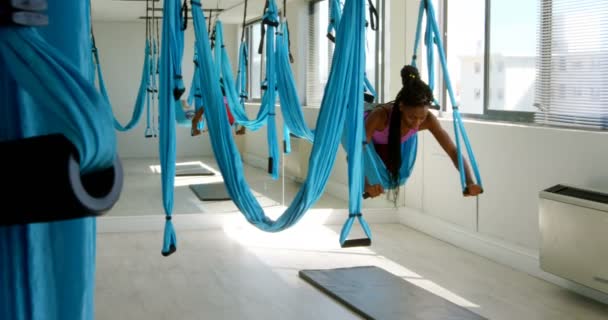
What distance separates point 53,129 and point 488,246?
422 cm

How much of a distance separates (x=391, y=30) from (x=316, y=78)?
81 cm

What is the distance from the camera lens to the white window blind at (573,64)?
149 inches

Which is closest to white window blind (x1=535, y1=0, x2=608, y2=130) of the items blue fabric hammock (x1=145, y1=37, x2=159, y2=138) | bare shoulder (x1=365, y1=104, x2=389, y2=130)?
bare shoulder (x1=365, y1=104, x2=389, y2=130)

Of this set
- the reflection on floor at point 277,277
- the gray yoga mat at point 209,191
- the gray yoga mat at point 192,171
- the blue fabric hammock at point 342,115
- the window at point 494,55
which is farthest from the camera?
the gray yoga mat at point 209,191

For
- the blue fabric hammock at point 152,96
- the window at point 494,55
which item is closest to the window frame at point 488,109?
the window at point 494,55

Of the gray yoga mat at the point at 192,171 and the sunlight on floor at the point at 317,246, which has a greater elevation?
the gray yoga mat at the point at 192,171

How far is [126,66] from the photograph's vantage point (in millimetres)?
5074

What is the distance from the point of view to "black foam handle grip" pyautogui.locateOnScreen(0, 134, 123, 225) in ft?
2.27

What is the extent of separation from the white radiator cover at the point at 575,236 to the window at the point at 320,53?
8.24 feet

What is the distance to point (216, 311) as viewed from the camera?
3672mm

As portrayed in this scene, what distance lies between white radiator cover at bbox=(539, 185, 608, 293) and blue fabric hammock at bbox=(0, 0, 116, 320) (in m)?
2.99

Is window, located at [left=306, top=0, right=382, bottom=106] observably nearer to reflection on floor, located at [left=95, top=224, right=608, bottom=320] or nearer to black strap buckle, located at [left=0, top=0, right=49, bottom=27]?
reflection on floor, located at [left=95, top=224, right=608, bottom=320]

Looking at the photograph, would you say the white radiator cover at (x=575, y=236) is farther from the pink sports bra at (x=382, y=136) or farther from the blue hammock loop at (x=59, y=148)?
the blue hammock loop at (x=59, y=148)

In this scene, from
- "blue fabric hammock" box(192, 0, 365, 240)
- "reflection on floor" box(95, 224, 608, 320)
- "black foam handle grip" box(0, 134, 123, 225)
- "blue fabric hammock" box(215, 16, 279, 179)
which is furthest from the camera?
"blue fabric hammock" box(215, 16, 279, 179)
